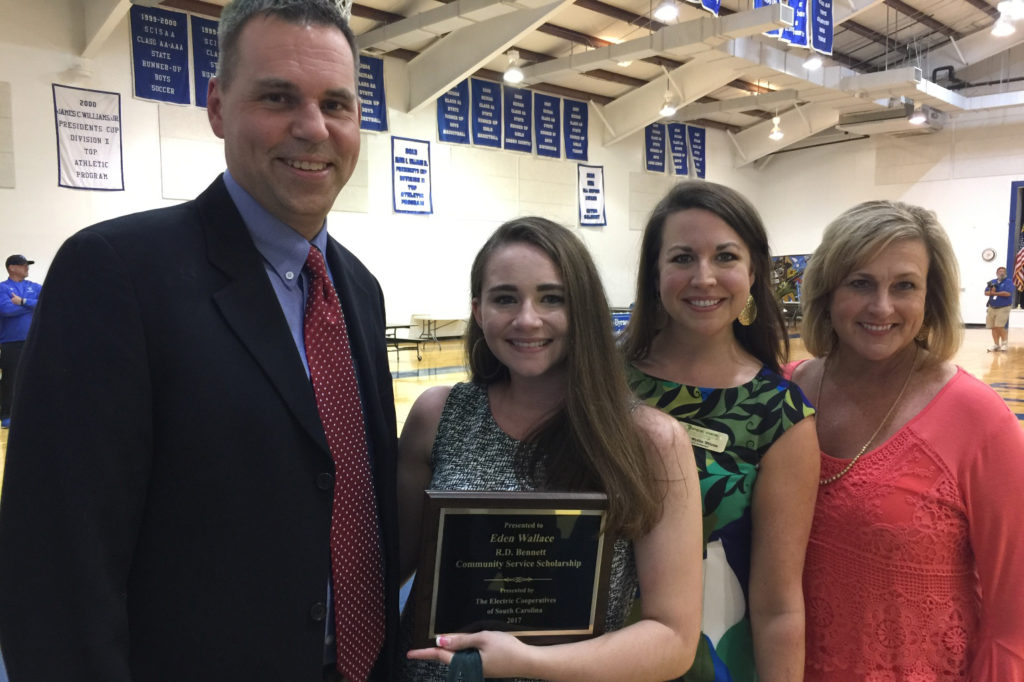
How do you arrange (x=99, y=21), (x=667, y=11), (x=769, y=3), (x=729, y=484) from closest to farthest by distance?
1. (x=729, y=484)
2. (x=99, y=21)
3. (x=769, y=3)
4. (x=667, y=11)

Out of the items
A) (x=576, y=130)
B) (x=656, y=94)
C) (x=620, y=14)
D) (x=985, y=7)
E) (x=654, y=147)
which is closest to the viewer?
(x=620, y=14)

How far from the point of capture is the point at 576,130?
15.5m

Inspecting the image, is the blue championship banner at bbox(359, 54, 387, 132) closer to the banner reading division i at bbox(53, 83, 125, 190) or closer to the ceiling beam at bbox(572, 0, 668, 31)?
the ceiling beam at bbox(572, 0, 668, 31)

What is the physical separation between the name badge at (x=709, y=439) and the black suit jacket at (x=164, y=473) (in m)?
0.80

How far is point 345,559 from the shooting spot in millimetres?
1265

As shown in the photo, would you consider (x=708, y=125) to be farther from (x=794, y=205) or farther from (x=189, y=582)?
(x=189, y=582)

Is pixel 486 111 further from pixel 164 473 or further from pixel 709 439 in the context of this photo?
pixel 164 473

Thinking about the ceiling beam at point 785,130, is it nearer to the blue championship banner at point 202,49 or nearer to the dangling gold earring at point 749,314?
the blue championship banner at point 202,49

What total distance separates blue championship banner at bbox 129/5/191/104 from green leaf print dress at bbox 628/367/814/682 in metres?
10.6

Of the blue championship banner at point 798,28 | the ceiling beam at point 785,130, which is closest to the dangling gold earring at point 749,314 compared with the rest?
the blue championship banner at point 798,28

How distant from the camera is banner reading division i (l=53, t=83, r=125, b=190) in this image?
9.48 m

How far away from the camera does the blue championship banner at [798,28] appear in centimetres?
937

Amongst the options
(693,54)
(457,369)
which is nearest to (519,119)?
(693,54)

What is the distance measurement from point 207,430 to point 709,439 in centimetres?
100
